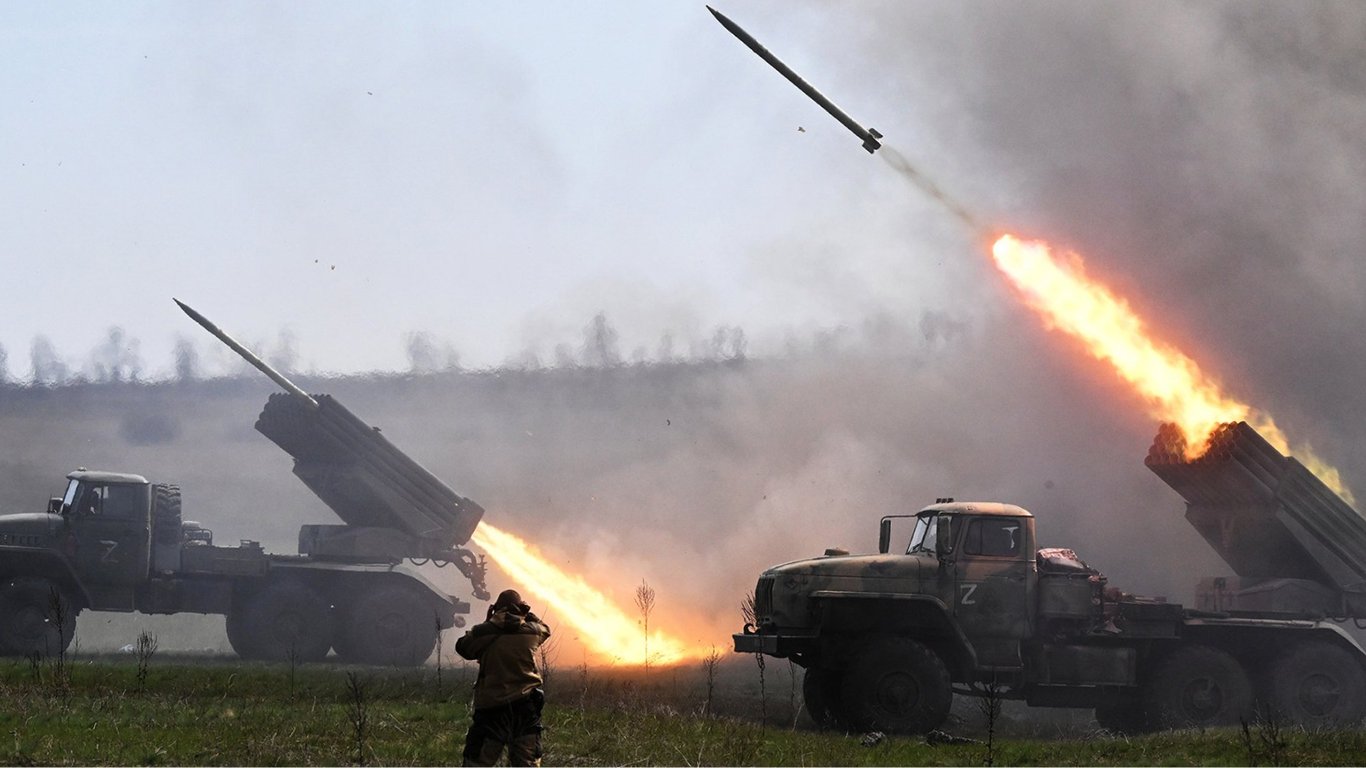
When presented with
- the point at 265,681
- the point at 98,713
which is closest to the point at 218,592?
the point at 265,681

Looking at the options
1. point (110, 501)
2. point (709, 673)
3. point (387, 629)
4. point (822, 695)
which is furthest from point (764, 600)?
point (110, 501)

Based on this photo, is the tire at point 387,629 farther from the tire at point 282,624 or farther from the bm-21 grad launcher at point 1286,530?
the bm-21 grad launcher at point 1286,530

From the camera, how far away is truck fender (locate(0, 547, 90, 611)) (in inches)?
1019

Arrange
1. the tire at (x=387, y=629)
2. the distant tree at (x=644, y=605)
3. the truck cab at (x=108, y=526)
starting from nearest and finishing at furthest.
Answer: the truck cab at (x=108, y=526), the tire at (x=387, y=629), the distant tree at (x=644, y=605)

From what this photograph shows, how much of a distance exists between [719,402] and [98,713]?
1412 inches

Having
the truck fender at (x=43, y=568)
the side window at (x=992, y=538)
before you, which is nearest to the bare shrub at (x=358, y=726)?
the side window at (x=992, y=538)

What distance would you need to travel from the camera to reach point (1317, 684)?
2158 cm

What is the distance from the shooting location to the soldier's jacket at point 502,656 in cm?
1158

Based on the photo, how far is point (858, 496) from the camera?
38312 mm

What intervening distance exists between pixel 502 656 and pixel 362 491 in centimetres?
Answer: 1834

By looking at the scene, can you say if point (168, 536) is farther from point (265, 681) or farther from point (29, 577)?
point (265, 681)

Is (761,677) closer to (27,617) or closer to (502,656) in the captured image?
(502,656)

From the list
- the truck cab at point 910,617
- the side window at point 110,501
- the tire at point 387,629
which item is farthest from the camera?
the tire at point 387,629

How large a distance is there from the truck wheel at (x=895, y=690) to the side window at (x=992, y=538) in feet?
5.72
